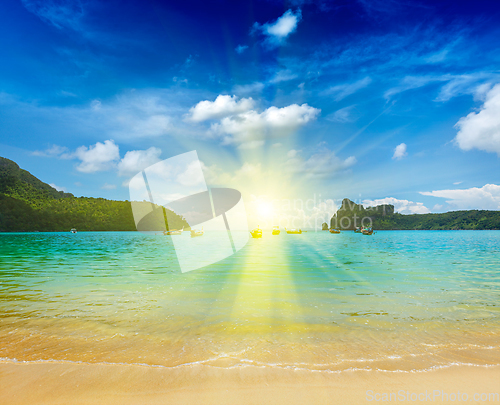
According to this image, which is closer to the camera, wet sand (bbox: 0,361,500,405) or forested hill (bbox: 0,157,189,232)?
wet sand (bbox: 0,361,500,405)

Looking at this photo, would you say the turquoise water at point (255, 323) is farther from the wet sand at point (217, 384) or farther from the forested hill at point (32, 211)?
the forested hill at point (32, 211)

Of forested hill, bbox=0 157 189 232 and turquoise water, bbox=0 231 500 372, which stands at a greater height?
forested hill, bbox=0 157 189 232

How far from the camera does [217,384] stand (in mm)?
4820

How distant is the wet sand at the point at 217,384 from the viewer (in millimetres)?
4397

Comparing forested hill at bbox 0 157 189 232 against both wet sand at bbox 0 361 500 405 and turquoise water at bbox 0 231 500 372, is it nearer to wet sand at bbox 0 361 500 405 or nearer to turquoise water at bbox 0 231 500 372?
→ turquoise water at bbox 0 231 500 372

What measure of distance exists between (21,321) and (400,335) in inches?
456

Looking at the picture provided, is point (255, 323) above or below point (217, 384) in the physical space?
below

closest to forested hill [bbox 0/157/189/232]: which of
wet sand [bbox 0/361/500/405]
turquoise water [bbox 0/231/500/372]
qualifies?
turquoise water [bbox 0/231/500/372]

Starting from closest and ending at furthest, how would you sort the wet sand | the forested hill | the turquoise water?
the wet sand → the turquoise water → the forested hill

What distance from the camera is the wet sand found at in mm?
4397

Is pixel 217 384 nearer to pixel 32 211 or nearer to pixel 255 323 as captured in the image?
pixel 255 323

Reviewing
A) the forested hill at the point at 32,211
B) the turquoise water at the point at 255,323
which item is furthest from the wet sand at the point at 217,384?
the forested hill at the point at 32,211

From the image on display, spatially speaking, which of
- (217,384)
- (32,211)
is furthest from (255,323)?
(32,211)

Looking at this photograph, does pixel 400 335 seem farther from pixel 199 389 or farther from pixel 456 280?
pixel 456 280
